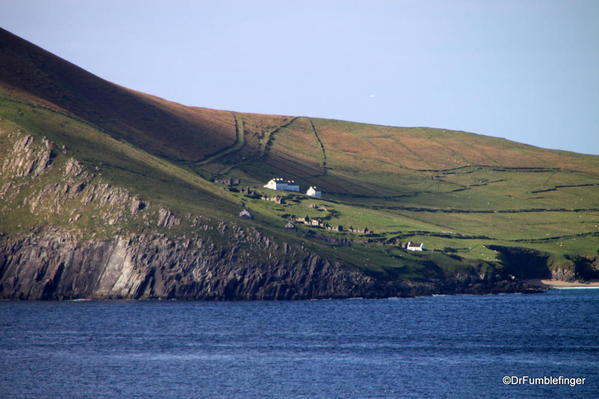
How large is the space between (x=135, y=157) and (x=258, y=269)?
5090cm

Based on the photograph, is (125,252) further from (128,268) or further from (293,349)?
(293,349)

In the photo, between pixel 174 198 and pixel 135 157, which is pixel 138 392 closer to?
pixel 174 198

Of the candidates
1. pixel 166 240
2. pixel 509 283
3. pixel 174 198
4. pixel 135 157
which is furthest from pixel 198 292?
pixel 509 283

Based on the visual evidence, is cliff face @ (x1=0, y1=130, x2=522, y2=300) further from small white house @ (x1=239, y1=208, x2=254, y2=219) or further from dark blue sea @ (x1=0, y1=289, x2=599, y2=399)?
small white house @ (x1=239, y1=208, x2=254, y2=219)

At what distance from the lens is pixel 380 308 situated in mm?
137375

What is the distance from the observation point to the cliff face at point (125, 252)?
455 ft

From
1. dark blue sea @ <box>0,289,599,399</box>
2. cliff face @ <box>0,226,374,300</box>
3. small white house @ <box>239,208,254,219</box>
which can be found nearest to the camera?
dark blue sea @ <box>0,289,599,399</box>

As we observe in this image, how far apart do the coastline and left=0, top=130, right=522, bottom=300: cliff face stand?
3987 centimetres

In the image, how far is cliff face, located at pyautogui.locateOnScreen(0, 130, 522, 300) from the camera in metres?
139

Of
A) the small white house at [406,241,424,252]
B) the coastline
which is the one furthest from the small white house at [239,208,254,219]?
the coastline

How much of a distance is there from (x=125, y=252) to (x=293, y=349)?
51.5m

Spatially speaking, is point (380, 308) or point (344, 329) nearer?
point (344, 329)

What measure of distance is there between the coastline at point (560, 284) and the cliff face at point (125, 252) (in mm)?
39868

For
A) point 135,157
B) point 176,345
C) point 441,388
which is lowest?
point 176,345
